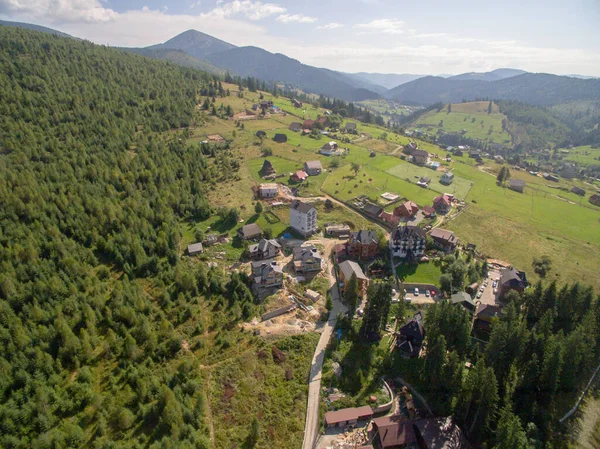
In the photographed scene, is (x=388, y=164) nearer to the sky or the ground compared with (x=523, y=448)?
nearer to the sky

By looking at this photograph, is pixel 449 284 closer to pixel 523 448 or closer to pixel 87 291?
pixel 523 448

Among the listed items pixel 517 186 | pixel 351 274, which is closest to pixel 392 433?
pixel 351 274

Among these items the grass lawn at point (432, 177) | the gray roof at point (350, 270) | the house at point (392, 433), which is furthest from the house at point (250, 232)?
the grass lawn at point (432, 177)

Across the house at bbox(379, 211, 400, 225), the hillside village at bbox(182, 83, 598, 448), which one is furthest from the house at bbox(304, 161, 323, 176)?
the house at bbox(379, 211, 400, 225)

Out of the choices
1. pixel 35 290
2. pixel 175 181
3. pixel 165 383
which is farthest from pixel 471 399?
pixel 175 181

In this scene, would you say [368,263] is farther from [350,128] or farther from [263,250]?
[350,128]

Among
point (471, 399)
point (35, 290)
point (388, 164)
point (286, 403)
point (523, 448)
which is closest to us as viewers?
point (523, 448)

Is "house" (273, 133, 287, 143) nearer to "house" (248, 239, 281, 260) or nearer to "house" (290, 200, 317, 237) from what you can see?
"house" (290, 200, 317, 237)
